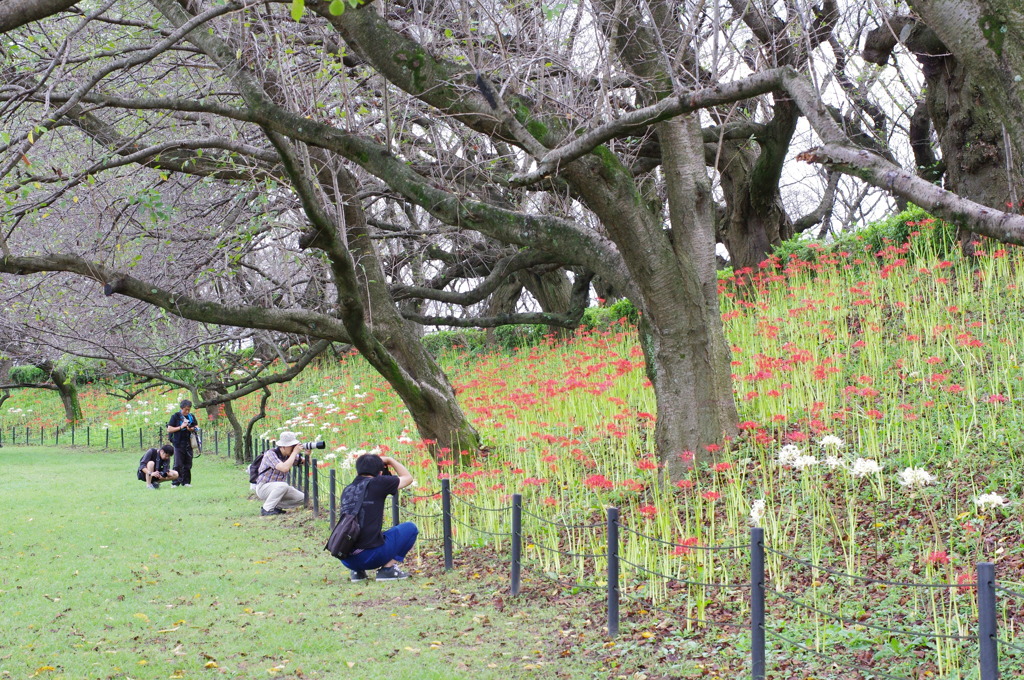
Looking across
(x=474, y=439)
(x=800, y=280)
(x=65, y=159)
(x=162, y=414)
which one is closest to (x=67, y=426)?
(x=162, y=414)

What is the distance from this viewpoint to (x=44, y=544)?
31.5 ft

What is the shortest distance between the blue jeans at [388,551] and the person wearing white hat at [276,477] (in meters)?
4.00

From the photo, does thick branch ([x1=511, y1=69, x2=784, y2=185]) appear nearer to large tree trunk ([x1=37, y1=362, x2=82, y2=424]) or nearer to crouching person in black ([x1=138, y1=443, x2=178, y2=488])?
crouching person in black ([x1=138, y1=443, x2=178, y2=488])

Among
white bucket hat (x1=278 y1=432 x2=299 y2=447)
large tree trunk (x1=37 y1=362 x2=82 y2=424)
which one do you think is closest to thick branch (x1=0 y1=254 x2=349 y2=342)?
white bucket hat (x1=278 y1=432 x2=299 y2=447)

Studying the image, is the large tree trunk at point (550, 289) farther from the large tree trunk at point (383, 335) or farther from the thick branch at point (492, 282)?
the large tree trunk at point (383, 335)

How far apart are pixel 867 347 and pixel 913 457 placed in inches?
93.3

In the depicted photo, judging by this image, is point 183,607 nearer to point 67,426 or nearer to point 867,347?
point 867,347

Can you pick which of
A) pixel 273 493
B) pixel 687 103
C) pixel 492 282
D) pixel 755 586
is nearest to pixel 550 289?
pixel 492 282

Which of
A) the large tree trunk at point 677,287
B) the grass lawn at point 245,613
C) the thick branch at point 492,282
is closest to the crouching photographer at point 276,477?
the grass lawn at point 245,613

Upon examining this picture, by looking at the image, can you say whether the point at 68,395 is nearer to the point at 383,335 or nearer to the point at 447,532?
the point at 383,335

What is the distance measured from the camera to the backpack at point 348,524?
735 centimetres

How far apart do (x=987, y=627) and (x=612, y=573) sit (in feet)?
8.37

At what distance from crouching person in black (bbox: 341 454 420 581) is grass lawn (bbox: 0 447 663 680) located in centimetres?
20

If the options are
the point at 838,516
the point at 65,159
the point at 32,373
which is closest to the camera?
the point at 838,516
